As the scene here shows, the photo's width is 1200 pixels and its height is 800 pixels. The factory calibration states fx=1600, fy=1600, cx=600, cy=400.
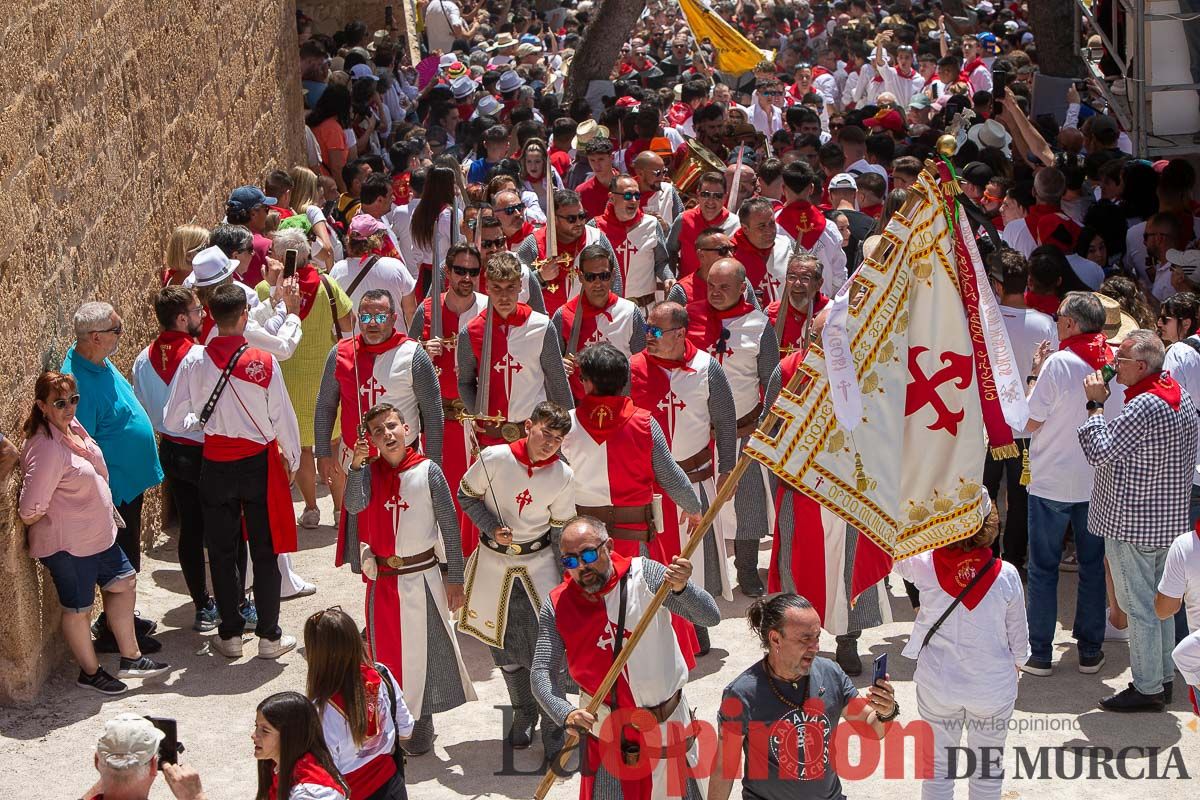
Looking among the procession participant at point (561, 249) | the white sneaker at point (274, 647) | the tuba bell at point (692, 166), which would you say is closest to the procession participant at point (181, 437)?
the white sneaker at point (274, 647)

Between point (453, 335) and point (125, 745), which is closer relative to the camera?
point (125, 745)

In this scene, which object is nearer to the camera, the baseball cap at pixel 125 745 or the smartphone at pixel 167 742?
the baseball cap at pixel 125 745

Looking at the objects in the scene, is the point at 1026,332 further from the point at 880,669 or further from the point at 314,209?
the point at 314,209

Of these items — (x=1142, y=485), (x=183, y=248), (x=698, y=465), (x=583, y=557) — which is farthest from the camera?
(x=183, y=248)

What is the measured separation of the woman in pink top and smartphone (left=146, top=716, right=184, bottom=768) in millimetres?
2895

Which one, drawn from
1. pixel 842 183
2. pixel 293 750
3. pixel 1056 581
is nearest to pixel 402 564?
pixel 293 750

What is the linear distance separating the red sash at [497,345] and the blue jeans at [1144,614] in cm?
321

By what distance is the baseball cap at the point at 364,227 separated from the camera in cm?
1053

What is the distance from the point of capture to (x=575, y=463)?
23.7 ft

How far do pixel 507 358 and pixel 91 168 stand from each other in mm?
2542

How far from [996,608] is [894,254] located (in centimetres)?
136

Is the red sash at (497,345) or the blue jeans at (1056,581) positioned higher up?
the red sash at (497,345)

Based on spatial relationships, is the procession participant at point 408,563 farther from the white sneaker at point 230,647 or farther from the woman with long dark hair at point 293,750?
the woman with long dark hair at point 293,750

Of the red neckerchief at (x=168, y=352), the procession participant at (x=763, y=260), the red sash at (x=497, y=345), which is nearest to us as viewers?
the red neckerchief at (x=168, y=352)
